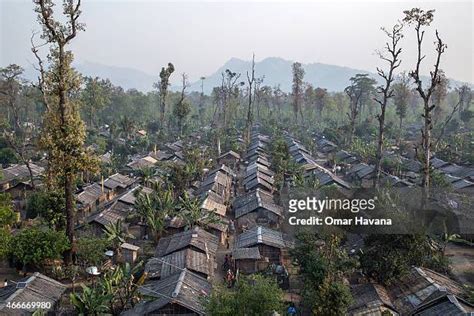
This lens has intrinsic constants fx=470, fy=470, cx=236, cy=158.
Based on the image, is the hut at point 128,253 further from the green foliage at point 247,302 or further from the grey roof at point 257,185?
the grey roof at point 257,185

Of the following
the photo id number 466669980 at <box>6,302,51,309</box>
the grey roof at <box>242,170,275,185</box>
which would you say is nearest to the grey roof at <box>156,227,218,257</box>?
the photo id number 466669980 at <box>6,302,51,309</box>

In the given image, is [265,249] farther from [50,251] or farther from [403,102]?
[403,102]

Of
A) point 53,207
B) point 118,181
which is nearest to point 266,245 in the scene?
point 53,207

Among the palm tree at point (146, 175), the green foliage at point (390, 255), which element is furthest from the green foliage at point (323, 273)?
the palm tree at point (146, 175)

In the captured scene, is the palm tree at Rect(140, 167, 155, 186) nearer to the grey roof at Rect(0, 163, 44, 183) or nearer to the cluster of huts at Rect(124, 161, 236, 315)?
the cluster of huts at Rect(124, 161, 236, 315)

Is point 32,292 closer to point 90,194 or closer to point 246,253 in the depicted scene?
point 246,253

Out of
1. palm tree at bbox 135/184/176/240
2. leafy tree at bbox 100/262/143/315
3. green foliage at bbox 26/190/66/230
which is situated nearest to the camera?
leafy tree at bbox 100/262/143/315
